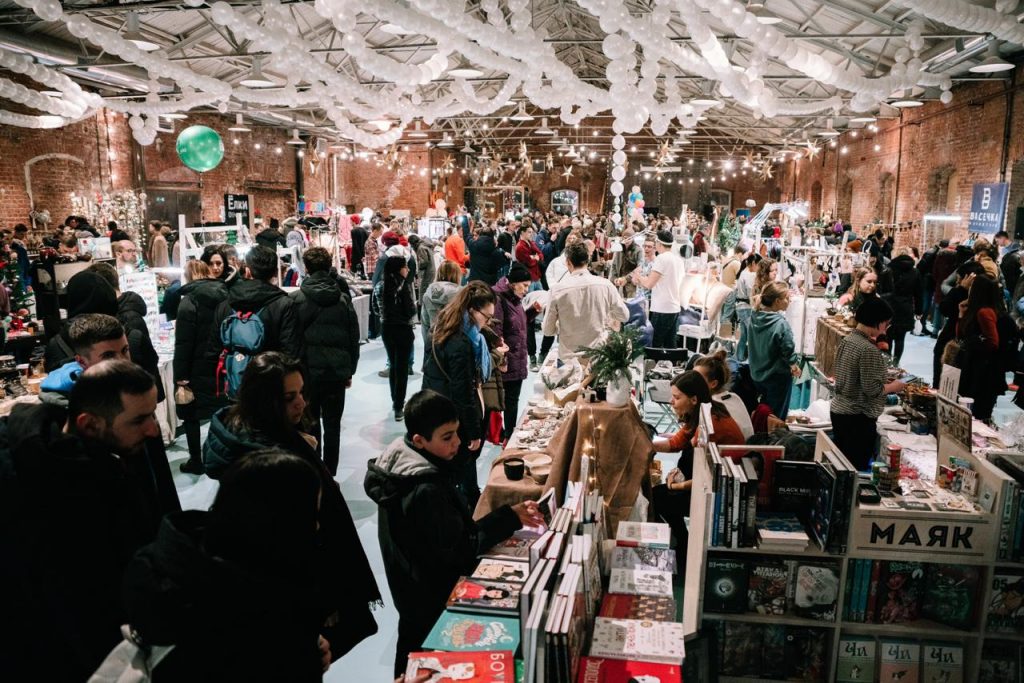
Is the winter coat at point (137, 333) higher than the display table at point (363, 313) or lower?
higher

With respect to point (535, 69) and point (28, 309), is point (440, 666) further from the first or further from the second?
point (28, 309)

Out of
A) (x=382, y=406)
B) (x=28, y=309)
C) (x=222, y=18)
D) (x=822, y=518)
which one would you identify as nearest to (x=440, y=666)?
(x=822, y=518)

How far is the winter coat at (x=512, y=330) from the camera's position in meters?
5.02

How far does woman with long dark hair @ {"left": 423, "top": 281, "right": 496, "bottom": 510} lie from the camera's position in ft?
12.3

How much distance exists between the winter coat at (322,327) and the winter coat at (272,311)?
122 mm

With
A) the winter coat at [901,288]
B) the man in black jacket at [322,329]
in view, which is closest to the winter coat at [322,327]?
the man in black jacket at [322,329]

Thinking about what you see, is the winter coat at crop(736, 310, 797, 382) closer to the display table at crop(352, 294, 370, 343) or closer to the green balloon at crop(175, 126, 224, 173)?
the display table at crop(352, 294, 370, 343)

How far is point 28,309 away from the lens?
6.96m

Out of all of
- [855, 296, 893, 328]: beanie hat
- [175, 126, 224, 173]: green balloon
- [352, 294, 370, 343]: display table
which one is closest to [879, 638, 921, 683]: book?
[855, 296, 893, 328]: beanie hat

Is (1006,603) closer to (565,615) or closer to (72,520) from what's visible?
(565,615)

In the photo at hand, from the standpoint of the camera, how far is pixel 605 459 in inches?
123

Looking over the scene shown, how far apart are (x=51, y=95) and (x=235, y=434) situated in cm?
868

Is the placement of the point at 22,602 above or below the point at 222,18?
below

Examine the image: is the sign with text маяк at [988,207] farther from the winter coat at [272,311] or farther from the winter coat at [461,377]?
the winter coat at [272,311]
